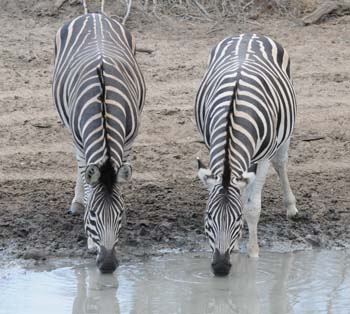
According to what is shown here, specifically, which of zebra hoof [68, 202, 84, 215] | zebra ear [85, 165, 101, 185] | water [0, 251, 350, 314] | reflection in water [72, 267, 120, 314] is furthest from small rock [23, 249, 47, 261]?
zebra ear [85, 165, 101, 185]

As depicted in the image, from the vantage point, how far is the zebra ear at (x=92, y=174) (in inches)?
277

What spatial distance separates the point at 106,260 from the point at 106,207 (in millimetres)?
380

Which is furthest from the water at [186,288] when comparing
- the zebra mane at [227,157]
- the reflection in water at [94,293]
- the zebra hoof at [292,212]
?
the zebra mane at [227,157]

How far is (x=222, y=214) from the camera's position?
275 inches

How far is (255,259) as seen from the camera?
802cm

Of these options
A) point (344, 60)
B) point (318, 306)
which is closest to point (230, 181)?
point (318, 306)

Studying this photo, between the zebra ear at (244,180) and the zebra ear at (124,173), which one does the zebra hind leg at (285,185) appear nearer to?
the zebra ear at (244,180)

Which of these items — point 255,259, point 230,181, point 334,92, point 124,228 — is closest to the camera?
point 230,181

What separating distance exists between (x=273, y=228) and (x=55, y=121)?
9.84 feet

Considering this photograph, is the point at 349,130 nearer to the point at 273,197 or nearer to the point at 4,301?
the point at 273,197

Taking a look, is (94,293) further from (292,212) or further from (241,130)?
(292,212)

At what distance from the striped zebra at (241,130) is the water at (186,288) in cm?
28

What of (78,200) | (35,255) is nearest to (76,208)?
(78,200)

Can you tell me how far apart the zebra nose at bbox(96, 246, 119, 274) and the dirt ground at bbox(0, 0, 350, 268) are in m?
0.96
